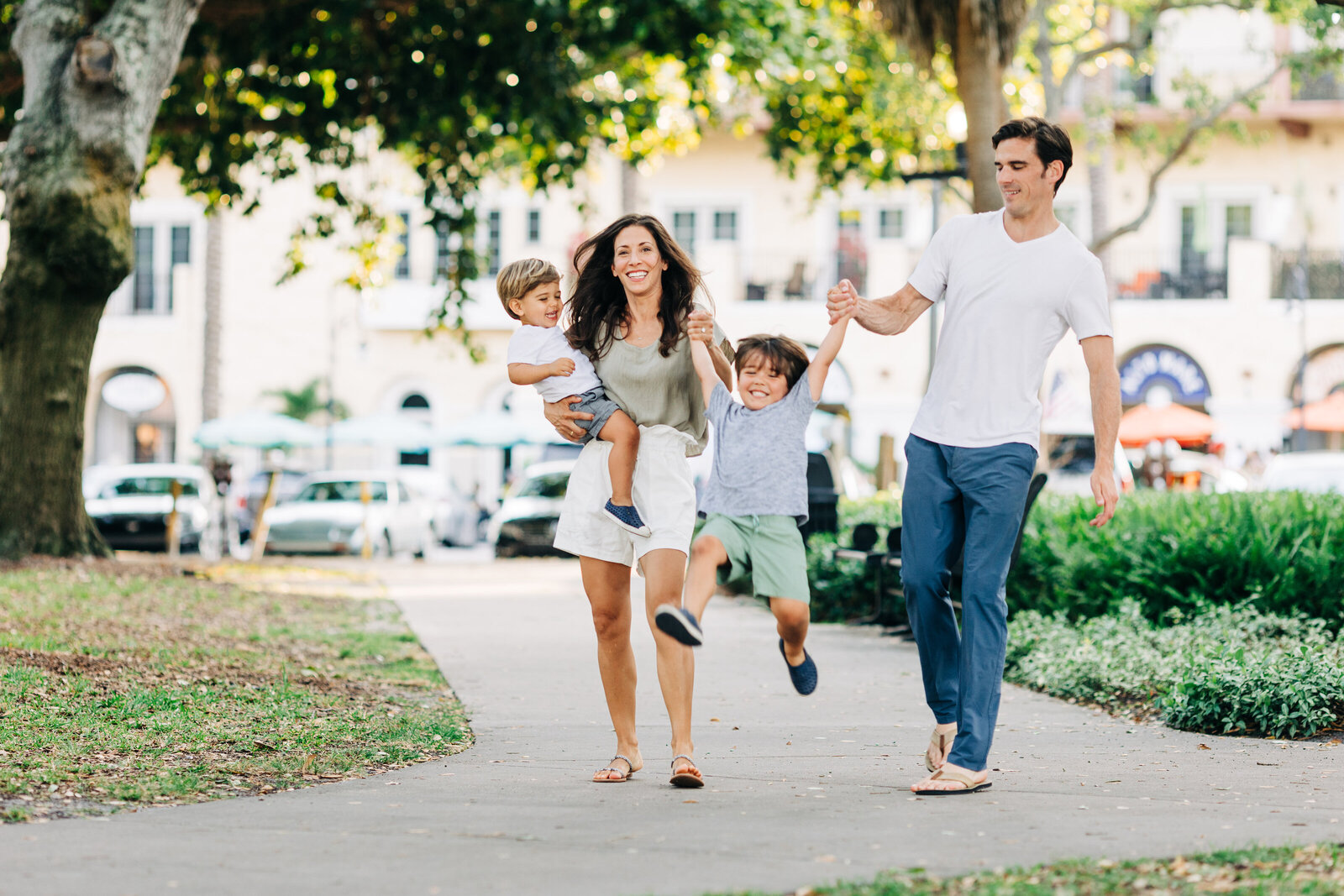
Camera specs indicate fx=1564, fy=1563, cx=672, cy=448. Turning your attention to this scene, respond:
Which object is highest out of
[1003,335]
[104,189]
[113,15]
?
[113,15]

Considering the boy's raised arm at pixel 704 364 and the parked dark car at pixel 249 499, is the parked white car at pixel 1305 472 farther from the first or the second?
the boy's raised arm at pixel 704 364

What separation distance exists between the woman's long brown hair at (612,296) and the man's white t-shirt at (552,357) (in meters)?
0.05

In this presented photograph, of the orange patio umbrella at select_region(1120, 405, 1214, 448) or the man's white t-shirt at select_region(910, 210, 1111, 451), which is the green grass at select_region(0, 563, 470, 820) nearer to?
the man's white t-shirt at select_region(910, 210, 1111, 451)

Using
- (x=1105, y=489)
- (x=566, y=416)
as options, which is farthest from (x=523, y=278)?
(x=1105, y=489)

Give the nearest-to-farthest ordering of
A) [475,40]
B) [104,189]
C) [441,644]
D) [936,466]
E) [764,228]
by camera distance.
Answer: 1. [936,466]
2. [441,644]
3. [104,189]
4. [475,40]
5. [764,228]

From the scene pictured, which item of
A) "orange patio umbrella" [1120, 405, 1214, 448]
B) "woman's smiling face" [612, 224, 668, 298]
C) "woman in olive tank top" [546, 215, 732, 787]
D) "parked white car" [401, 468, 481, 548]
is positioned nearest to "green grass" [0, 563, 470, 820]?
"woman in olive tank top" [546, 215, 732, 787]

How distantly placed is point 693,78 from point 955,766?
12204 millimetres

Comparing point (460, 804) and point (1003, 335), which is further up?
point (1003, 335)

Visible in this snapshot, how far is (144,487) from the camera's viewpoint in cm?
2472

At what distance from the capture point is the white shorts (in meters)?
5.14

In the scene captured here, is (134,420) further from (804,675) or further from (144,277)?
(804,675)

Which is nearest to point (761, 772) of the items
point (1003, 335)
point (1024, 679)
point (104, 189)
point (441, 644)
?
point (1003, 335)

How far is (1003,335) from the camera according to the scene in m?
5.04

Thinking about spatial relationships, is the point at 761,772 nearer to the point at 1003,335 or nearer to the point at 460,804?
the point at 460,804
